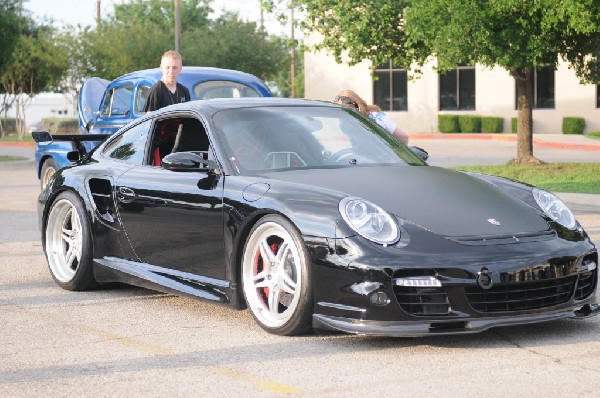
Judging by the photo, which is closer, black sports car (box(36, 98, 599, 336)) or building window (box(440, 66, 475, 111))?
black sports car (box(36, 98, 599, 336))

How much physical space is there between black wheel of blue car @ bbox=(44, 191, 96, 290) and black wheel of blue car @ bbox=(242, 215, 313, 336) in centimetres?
196

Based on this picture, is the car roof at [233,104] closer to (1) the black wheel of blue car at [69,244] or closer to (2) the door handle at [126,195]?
(2) the door handle at [126,195]

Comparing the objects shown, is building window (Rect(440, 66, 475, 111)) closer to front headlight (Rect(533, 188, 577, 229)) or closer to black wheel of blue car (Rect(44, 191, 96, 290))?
black wheel of blue car (Rect(44, 191, 96, 290))

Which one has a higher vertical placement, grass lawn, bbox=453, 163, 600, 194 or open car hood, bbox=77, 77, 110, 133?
open car hood, bbox=77, 77, 110, 133

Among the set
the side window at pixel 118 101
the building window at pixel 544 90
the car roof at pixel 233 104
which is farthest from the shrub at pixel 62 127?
the car roof at pixel 233 104

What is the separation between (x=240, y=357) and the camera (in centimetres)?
612

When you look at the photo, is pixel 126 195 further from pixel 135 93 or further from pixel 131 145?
pixel 135 93

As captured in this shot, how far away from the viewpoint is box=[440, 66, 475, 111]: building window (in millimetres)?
47406

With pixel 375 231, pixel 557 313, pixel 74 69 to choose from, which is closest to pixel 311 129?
pixel 375 231

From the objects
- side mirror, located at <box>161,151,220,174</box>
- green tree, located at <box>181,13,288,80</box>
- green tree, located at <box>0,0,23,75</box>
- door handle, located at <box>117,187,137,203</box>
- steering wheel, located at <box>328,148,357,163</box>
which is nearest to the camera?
side mirror, located at <box>161,151,220,174</box>

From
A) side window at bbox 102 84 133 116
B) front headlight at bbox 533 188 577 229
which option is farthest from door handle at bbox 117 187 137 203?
side window at bbox 102 84 133 116

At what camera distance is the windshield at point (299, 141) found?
23.9ft

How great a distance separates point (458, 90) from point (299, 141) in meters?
41.0

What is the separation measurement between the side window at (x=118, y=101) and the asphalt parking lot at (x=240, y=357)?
743 centimetres
